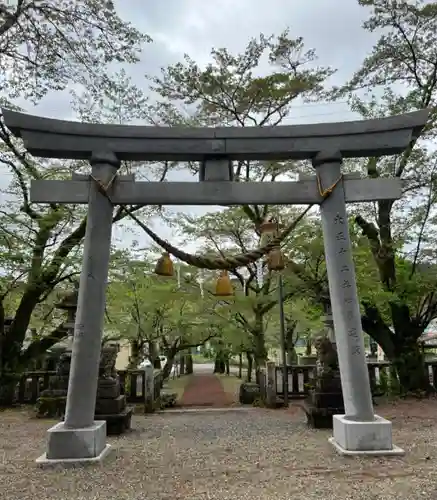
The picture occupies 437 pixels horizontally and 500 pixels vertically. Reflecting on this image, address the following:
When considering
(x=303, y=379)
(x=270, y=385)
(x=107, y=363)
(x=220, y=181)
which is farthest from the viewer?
(x=303, y=379)

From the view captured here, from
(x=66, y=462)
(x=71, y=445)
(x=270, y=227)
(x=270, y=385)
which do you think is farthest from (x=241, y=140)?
(x=270, y=385)

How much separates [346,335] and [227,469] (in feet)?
6.87

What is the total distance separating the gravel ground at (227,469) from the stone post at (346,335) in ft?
0.94

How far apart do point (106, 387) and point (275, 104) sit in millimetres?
8201

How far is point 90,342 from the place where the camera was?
5184 mm

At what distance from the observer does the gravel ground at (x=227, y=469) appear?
12.7 ft

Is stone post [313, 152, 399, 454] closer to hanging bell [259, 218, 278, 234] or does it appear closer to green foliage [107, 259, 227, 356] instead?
hanging bell [259, 218, 278, 234]

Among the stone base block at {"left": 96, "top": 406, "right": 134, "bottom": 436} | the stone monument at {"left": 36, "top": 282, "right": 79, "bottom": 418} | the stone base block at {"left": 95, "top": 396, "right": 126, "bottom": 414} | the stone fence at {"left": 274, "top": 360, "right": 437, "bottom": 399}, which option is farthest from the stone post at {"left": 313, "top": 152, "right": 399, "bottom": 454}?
the stone monument at {"left": 36, "top": 282, "right": 79, "bottom": 418}

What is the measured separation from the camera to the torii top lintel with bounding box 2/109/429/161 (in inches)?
221

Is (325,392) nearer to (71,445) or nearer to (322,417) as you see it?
(322,417)

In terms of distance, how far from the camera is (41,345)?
37.8 ft

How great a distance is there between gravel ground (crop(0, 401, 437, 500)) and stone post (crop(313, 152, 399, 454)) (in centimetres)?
29

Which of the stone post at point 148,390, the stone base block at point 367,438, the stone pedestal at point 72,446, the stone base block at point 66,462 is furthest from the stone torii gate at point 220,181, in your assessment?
the stone post at point 148,390

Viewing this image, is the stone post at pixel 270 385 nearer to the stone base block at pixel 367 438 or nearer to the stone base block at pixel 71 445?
the stone base block at pixel 367 438
